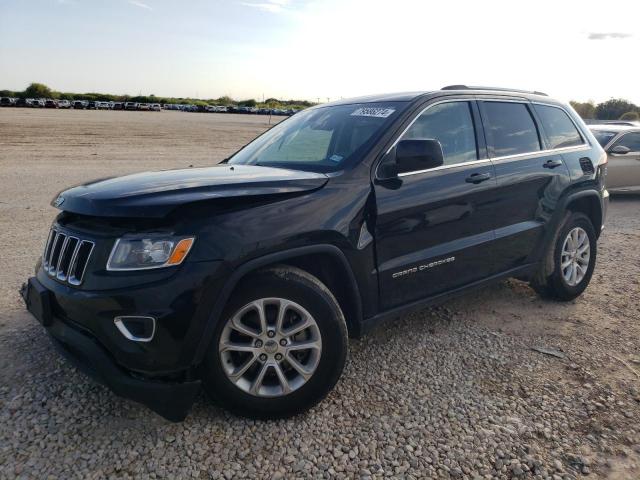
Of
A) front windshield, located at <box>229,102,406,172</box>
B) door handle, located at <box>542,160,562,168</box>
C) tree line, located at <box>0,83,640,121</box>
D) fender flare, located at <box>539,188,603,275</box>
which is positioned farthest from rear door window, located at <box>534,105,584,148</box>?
tree line, located at <box>0,83,640,121</box>

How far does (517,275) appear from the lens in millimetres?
4355

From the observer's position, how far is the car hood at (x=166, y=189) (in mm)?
2525

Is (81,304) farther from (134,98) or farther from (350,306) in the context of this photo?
(134,98)

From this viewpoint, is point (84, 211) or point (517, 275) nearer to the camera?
point (84, 211)

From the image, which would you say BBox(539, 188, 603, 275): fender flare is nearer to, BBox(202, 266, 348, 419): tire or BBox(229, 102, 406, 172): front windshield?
BBox(229, 102, 406, 172): front windshield

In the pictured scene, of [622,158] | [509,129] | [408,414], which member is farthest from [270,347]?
[622,158]

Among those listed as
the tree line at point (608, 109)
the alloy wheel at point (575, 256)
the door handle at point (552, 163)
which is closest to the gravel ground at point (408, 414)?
the alloy wheel at point (575, 256)

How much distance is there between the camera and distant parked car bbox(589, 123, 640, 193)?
10.1 m

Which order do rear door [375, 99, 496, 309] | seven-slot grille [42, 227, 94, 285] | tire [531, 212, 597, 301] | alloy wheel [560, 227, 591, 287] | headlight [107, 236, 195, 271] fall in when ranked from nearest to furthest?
headlight [107, 236, 195, 271], seven-slot grille [42, 227, 94, 285], rear door [375, 99, 496, 309], tire [531, 212, 597, 301], alloy wheel [560, 227, 591, 287]

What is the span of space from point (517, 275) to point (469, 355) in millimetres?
1029

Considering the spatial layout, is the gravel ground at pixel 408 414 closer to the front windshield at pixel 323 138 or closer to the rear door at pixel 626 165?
the front windshield at pixel 323 138

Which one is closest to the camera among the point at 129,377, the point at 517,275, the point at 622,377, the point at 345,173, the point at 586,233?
the point at 129,377

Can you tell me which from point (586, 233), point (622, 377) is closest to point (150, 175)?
point (622, 377)

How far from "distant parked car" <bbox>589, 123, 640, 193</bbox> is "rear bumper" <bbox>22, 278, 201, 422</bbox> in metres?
9.95
